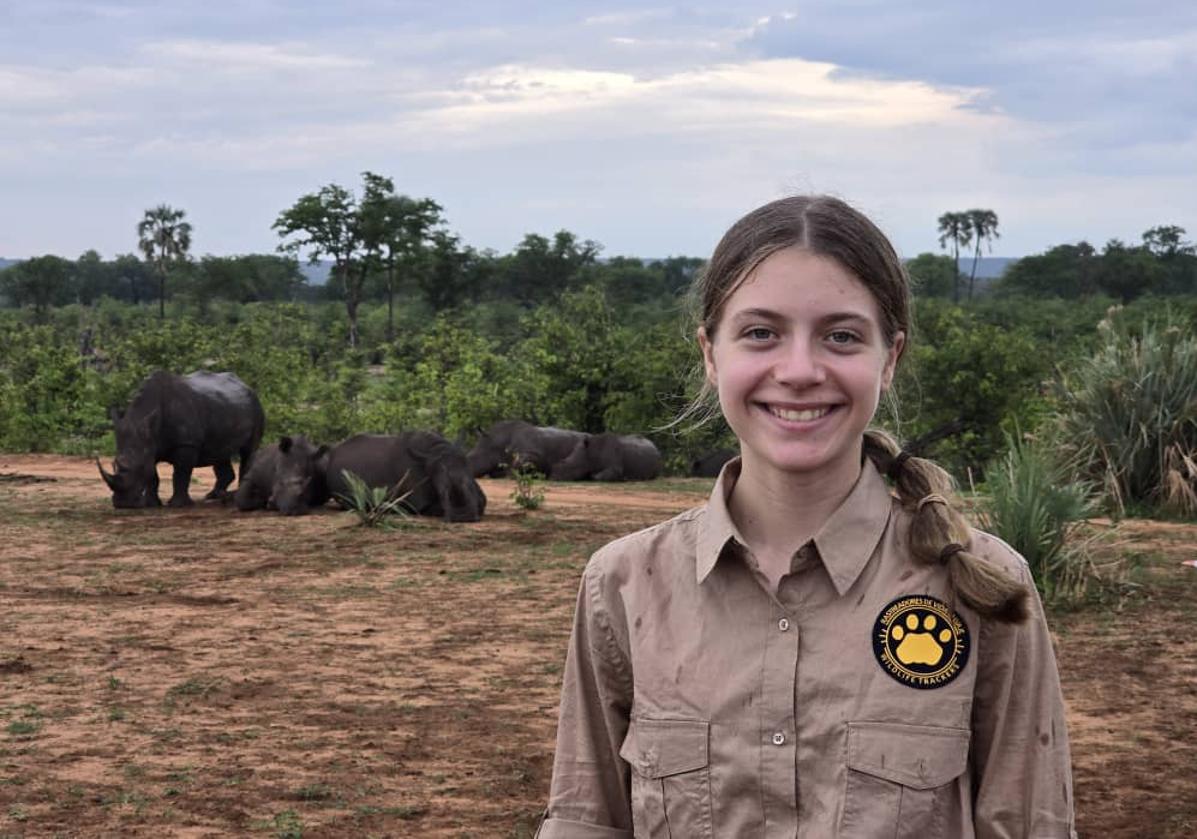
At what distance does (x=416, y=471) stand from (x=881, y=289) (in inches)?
480

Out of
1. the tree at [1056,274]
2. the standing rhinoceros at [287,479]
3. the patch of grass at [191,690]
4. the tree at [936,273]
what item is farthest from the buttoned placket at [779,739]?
the tree at [1056,274]

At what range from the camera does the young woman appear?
213 centimetres

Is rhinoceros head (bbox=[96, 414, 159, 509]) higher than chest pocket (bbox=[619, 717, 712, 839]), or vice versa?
chest pocket (bbox=[619, 717, 712, 839])

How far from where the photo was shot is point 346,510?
48.4 feet

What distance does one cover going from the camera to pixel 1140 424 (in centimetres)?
1404

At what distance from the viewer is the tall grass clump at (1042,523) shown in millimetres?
9727

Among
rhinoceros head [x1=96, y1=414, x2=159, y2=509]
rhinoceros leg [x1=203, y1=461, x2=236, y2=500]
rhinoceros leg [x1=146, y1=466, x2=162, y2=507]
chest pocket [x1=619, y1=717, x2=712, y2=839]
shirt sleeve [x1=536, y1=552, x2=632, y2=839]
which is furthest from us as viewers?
rhinoceros leg [x1=203, y1=461, x2=236, y2=500]

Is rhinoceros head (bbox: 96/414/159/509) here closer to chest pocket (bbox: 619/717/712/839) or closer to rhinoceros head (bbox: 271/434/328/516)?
rhinoceros head (bbox: 271/434/328/516)

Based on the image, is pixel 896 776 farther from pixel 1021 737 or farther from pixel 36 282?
pixel 36 282

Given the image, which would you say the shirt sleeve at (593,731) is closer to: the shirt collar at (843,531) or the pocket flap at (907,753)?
the shirt collar at (843,531)

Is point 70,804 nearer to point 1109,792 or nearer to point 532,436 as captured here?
point 1109,792

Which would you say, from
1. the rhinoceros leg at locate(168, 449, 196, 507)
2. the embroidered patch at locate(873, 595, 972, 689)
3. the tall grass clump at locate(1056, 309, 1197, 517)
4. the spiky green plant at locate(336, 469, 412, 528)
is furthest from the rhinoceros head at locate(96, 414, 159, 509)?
the embroidered patch at locate(873, 595, 972, 689)

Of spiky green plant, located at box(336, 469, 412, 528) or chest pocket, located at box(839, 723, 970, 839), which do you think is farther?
spiky green plant, located at box(336, 469, 412, 528)

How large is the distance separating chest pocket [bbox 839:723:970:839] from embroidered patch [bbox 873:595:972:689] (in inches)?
2.8
